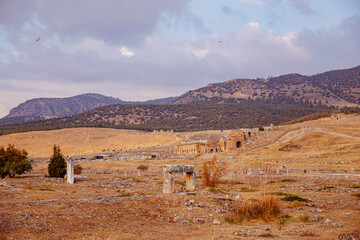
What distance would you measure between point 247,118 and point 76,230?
14899 centimetres

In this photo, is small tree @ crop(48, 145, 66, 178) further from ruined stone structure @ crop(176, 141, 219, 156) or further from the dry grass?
the dry grass

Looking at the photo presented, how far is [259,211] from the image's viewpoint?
13992 mm

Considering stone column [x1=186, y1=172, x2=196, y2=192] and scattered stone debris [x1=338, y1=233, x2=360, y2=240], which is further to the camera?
stone column [x1=186, y1=172, x2=196, y2=192]

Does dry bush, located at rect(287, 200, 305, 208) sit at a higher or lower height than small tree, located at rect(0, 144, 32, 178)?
lower

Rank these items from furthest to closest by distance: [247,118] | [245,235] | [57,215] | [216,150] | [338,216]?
1. [247,118]
2. [216,150]
3. [338,216]
4. [57,215]
5. [245,235]

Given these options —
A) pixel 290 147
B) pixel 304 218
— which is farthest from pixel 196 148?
pixel 304 218

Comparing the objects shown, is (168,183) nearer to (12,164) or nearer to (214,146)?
(12,164)

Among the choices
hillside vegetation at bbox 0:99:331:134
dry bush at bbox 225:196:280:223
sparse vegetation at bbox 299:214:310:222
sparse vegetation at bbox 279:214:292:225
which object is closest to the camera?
sparse vegetation at bbox 279:214:292:225

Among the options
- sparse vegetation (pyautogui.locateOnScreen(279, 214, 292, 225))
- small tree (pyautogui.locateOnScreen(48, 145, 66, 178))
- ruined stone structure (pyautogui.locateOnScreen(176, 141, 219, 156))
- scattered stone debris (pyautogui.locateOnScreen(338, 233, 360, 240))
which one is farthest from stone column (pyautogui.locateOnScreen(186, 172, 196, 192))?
ruined stone structure (pyautogui.locateOnScreen(176, 141, 219, 156))

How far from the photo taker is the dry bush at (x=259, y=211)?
13547mm

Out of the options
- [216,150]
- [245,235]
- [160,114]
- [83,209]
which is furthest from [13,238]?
[160,114]

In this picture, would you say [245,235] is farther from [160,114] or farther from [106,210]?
[160,114]

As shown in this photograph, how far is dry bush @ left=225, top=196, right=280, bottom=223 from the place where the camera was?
13547 millimetres

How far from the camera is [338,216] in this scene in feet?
46.2
